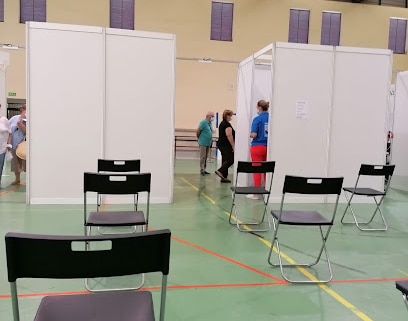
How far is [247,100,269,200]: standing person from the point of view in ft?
21.8

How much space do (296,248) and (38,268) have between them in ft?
10.5

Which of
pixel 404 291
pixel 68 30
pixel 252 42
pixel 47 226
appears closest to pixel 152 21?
pixel 252 42

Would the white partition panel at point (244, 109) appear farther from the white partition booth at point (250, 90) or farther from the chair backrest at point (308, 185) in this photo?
the chair backrest at point (308, 185)

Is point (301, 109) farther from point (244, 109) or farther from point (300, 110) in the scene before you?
point (244, 109)

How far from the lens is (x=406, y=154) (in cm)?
863

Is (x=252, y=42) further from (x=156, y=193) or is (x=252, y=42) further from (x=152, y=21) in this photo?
(x=156, y=193)

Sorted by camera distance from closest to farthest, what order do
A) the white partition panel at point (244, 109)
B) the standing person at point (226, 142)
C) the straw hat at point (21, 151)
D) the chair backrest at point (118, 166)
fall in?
the chair backrest at point (118, 166) < the straw hat at point (21, 151) < the white partition panel at point (244, 109) < the standing person at point (226, 142)

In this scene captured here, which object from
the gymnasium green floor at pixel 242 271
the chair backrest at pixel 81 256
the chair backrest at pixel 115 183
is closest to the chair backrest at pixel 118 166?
the gymnasium green floor at pixel 242 271

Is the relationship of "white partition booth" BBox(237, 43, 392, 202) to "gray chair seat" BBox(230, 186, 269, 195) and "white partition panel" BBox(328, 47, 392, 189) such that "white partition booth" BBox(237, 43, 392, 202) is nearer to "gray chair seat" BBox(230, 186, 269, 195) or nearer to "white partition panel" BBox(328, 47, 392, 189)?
"white partition panel" BBox(328, 47, 392, 189)

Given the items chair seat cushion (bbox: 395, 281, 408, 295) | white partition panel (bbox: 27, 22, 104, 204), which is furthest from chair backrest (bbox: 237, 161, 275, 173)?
chair seat cushion (bbox: 395, 281, 408, 295)

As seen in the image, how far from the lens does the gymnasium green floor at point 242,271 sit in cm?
284

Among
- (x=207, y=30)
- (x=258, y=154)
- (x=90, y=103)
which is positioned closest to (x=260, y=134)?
(x=258, y=154)

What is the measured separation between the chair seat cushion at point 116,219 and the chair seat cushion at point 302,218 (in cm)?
119

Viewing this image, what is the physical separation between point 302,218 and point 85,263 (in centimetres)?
244
